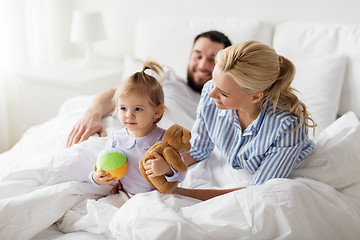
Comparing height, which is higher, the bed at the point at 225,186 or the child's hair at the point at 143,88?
the child's hair at the point at 143,88

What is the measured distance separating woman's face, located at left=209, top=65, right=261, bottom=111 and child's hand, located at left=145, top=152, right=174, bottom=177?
10.0 inches

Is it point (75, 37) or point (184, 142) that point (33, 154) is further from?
point (75, 37)

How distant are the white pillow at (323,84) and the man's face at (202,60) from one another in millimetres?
411

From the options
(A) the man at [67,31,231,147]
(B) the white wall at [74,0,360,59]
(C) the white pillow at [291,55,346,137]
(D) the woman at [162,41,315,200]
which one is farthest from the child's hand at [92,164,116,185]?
(B) the white wall at [74,0,360,59]

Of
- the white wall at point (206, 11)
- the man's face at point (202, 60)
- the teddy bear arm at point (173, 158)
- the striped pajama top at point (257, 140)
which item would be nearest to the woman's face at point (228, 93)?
the striped pajama top at point (257, 140)

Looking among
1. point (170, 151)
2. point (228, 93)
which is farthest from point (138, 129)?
point (228, 93)

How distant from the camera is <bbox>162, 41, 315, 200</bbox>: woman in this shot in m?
1.15

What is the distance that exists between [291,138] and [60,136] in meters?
0.96

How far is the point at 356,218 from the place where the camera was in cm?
117

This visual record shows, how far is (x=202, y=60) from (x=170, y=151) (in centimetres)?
91

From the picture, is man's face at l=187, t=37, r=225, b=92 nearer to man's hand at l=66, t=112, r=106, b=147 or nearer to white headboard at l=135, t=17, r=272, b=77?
white headboard at l=135, t=17, r=272, b=77

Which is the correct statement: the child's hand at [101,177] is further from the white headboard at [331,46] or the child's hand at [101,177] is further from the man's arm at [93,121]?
the white headboard at [331,46]

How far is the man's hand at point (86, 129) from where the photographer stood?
5.18 feet

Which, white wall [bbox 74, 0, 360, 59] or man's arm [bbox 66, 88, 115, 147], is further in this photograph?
white wall [bbox 74, 0, 360, 59]
